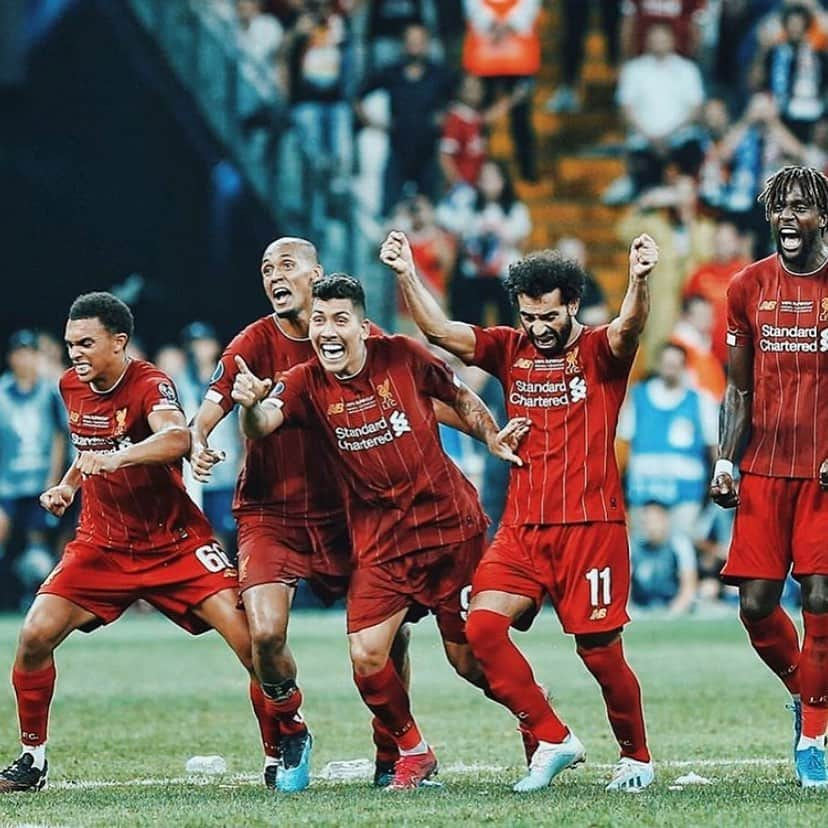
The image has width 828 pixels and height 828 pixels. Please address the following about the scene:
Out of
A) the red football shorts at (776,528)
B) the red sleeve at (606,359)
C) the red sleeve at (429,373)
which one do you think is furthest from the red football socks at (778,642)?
the red sleeve at (429,373)

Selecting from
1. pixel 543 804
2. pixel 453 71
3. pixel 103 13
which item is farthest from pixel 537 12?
pixel 543 804

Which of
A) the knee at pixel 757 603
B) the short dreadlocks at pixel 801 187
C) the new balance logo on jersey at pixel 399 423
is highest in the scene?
the short dreadlocks at pixel 801 187

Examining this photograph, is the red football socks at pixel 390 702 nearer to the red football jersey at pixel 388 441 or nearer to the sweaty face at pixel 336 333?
the red football jersey at pixel 388 441

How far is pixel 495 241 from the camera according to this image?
21.2 meters

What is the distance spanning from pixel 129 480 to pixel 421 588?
1.36 meters

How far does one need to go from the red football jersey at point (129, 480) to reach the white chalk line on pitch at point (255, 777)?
1007 millimetres

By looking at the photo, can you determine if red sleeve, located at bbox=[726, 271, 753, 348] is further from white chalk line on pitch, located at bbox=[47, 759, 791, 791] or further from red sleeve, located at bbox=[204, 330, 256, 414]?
red sleeve, located at bbox=[204, 330, 256, 414]

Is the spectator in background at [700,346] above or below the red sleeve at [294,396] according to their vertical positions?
above

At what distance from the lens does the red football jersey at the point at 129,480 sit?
8906 millimetres

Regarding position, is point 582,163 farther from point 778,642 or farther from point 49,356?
point 778,642

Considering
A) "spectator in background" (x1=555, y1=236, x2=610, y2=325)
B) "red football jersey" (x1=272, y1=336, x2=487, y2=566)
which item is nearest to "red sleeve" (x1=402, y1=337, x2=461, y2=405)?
"red football jersey" (x1=272, y1=336, x2=487, y2=566)

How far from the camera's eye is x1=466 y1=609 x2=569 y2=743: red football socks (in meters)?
8.29

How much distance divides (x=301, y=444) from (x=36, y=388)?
37.4 feet

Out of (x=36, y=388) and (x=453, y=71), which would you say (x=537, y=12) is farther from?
(x=36, y=388)
